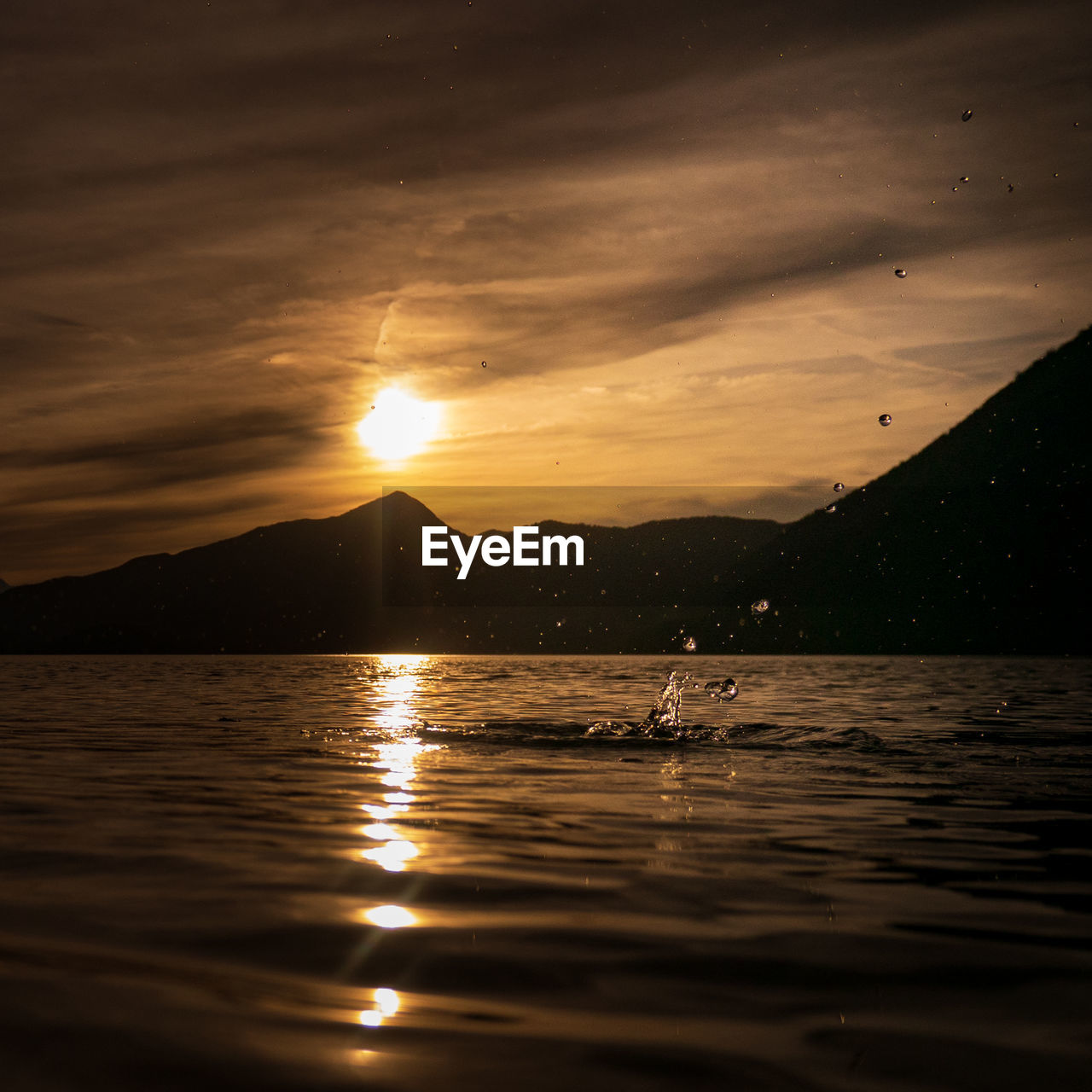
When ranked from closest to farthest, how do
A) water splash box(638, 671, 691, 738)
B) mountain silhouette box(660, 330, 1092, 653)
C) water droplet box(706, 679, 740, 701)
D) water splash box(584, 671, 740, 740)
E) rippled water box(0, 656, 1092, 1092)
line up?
1. rippled water box(0, 656, 1092, 1092)
2. water splash box(584, 671, 740, 740)
3. water splash box(638, 671, 691, 738)
4. water droplet box(706, 679, 740, 701)
5. mountain silhouette box(660, 330, 1092, 653)

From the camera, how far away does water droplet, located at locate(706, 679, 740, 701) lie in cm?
3381

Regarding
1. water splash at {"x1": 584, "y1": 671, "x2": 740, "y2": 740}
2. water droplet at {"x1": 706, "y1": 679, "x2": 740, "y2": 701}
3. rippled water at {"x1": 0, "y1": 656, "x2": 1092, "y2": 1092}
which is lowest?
water droplet at {"x1": 706, "y1": 679, "x2": 740, "y2": 701}

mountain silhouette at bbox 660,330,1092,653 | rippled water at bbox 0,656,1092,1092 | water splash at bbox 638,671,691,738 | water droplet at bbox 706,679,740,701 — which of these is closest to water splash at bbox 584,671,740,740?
water splash at bbox 638,671,691,738

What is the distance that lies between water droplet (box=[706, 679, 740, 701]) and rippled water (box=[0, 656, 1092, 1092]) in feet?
64.8

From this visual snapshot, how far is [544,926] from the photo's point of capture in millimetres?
5594

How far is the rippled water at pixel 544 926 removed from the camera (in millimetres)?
3697

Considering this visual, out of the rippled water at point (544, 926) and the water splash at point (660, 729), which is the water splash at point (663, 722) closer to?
the water splash at point (660, 729)

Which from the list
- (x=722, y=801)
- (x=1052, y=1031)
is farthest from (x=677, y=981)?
(x=722, y=801)

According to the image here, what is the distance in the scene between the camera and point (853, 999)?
4340 millimetres

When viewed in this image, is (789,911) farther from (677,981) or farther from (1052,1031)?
(1052,1031)

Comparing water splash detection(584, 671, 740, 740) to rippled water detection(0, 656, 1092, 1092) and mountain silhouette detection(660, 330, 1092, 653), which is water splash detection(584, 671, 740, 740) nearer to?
rippled water detection(0, 656, 1092, 1092)

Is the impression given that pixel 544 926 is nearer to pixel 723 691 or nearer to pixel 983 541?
pixel 723 691

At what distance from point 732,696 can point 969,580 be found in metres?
139

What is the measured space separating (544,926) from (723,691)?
111 feet
